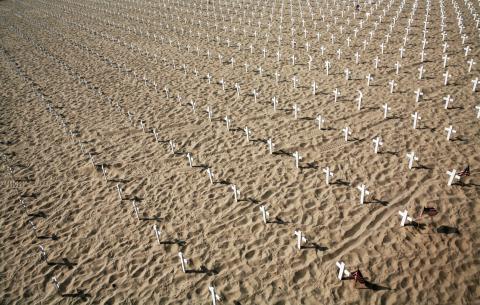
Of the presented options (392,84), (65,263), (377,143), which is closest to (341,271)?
(377,143)

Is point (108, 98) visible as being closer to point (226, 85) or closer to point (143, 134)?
point (143, 134)

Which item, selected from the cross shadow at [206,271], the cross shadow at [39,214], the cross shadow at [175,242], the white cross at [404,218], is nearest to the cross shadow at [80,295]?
the cross shadow at [175,242]

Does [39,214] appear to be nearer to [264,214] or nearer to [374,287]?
[264,214]

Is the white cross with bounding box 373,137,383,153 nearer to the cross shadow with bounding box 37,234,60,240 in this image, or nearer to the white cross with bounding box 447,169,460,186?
the white cross with bounding box 447,169,460,186

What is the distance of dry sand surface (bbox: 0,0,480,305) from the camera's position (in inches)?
279

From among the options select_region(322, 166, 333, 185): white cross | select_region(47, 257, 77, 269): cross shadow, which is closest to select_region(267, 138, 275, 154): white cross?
select_region(322, 166, 333, 185): white cross

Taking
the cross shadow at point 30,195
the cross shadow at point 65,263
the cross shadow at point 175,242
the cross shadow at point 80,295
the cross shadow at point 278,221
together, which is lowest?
the cross shadow at point 80,295

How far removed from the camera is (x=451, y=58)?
50.9ft

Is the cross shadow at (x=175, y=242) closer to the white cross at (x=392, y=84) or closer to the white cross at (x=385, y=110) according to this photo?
the white cross at (x=385, y=110)

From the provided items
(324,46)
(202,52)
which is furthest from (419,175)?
(202,52)

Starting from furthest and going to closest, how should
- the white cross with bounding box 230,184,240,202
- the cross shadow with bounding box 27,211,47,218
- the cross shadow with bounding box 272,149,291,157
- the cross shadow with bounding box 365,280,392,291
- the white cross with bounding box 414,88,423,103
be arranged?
the white cross with bounding box 414,88,423,103 → the cross shadow with bounding box 272,149,291,157 → the cross shadow with bounding box 27,211,47,218 → the white cross with bounding box 230,184,240,202 → the cross shadow with bounding box 365,280,392,291

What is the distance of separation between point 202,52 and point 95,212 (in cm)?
1420

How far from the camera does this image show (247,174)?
10141mm

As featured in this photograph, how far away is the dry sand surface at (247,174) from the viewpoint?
7090mm
